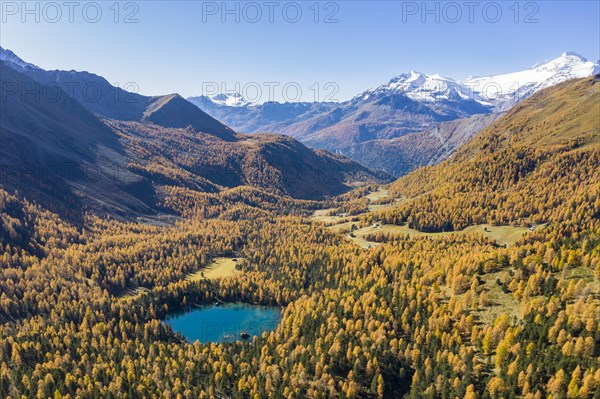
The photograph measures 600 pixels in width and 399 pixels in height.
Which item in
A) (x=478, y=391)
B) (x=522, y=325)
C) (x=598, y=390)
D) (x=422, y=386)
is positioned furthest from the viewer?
(x=522, y=325)

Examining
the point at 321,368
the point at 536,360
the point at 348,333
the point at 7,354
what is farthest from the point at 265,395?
the point at 7,354

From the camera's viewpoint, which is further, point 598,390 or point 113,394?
point 113,394

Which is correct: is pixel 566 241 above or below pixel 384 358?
above

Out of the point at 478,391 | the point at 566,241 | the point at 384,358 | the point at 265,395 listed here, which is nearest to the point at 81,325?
the point at 265,395

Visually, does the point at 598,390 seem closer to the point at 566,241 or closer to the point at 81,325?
the point at 566,241

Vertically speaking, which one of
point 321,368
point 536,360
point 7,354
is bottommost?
point 7,354

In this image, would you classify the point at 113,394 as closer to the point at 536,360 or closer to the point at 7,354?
the point at 7,354

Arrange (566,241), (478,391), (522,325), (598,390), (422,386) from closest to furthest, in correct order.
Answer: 1. (598,390)
2. (478,391)
3. (422,386)
4. (522,325)
5. (566,241)

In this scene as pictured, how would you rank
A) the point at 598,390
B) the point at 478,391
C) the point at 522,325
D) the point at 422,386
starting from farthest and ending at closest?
the point at 522,325 < the point at 422,386 < the point at 478,391 < the point at 598,390

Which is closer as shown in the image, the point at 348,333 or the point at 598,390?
the point at 598,390
